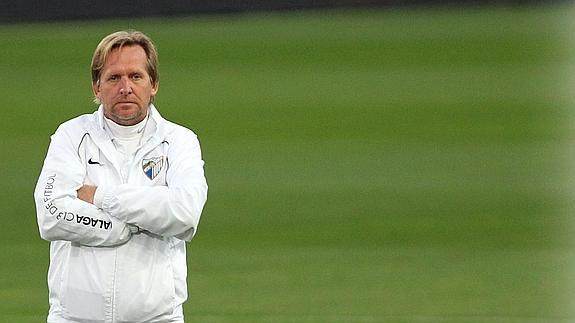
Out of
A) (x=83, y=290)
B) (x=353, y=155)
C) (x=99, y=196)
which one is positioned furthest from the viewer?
(x=353, y=155)

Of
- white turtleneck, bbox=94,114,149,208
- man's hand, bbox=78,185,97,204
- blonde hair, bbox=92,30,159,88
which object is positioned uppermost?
blonde hair, bbox=92,30,159,88

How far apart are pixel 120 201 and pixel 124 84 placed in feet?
1.12

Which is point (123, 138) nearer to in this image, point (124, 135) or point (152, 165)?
point (124, 135)

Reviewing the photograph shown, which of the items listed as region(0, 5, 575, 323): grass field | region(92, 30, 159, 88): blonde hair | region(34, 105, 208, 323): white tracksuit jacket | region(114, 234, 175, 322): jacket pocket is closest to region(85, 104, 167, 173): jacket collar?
region(34, 105, 208, 323): white tracksuit jacket

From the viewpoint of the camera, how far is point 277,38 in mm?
14430

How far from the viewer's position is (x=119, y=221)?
3.78 metres

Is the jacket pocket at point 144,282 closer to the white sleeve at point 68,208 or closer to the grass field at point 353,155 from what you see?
the white sleeve at point 68,208

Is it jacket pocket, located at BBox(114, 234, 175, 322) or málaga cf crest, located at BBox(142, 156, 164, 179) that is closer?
jacket pocket, located at BBox(114, 234, 175, 322)

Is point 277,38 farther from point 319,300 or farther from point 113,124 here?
point 113,124

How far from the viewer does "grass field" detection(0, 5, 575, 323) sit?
25.1 feet

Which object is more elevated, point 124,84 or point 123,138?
point 124,84

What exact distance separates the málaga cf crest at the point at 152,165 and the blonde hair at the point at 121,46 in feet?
0.77

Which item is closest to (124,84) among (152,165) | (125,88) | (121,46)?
(125,88)

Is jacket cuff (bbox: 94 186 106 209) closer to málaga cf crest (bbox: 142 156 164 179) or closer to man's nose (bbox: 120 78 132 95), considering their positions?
málaga cf crest (bbox: 142 156 164 179)
